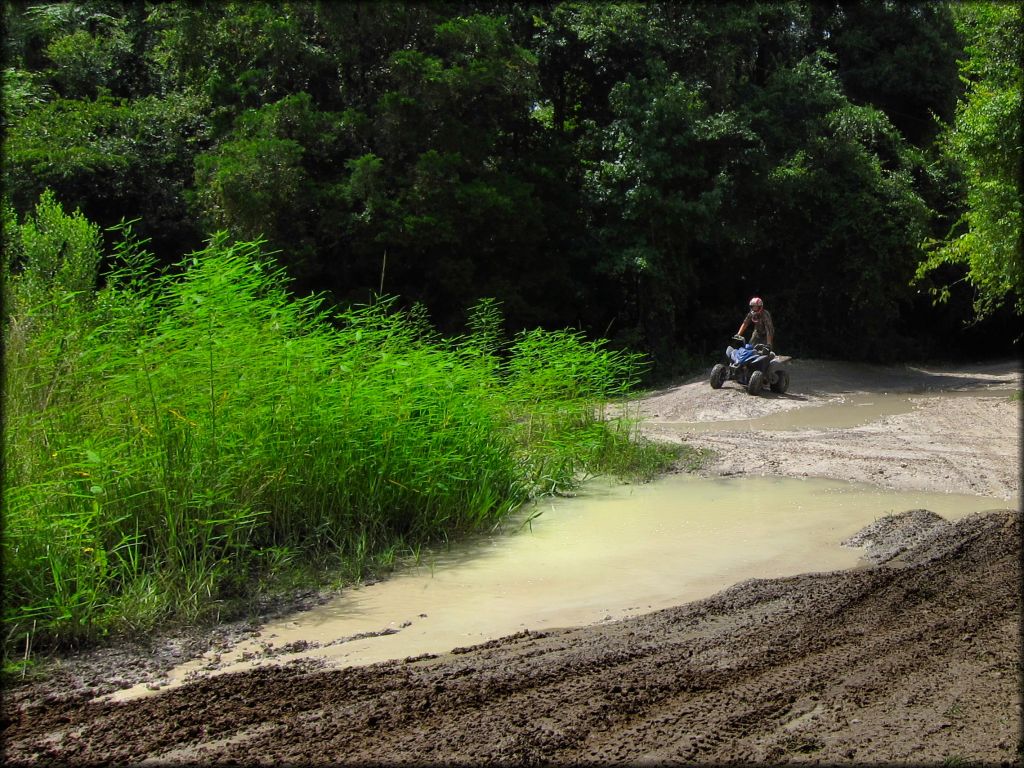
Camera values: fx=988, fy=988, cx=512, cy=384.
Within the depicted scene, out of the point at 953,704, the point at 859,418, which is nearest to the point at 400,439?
the point at 953,704

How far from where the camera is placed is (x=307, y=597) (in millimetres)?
5992

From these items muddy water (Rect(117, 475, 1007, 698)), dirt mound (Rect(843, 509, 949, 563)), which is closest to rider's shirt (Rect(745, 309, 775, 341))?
muddy water (Rect(117, 475, 1007, 698))

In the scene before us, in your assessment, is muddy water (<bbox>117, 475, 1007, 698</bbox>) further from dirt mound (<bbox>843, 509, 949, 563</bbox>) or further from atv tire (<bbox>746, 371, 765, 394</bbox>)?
atv tire (<bbox>746, 371, 765, 394</bbox>)

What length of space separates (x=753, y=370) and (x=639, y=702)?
40.3 ft

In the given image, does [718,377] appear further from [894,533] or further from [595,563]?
[595,563]

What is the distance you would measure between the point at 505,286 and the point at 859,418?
25.3 ft

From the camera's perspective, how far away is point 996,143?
14.2 meters

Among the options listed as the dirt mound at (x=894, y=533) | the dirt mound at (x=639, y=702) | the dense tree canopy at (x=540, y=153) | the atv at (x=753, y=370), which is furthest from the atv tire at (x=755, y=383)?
the dirt mound at (x=639, y=702)

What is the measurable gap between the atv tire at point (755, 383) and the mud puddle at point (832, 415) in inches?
17.7

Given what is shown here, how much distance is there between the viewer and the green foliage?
14008 mm

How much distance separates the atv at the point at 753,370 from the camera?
15547 mm

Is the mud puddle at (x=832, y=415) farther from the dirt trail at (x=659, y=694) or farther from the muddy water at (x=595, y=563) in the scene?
the dirt trail at (x=659, y=694)

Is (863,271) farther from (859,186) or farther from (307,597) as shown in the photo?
(307,597)

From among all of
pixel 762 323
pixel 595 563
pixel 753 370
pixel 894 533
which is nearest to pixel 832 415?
pixel 753 370
